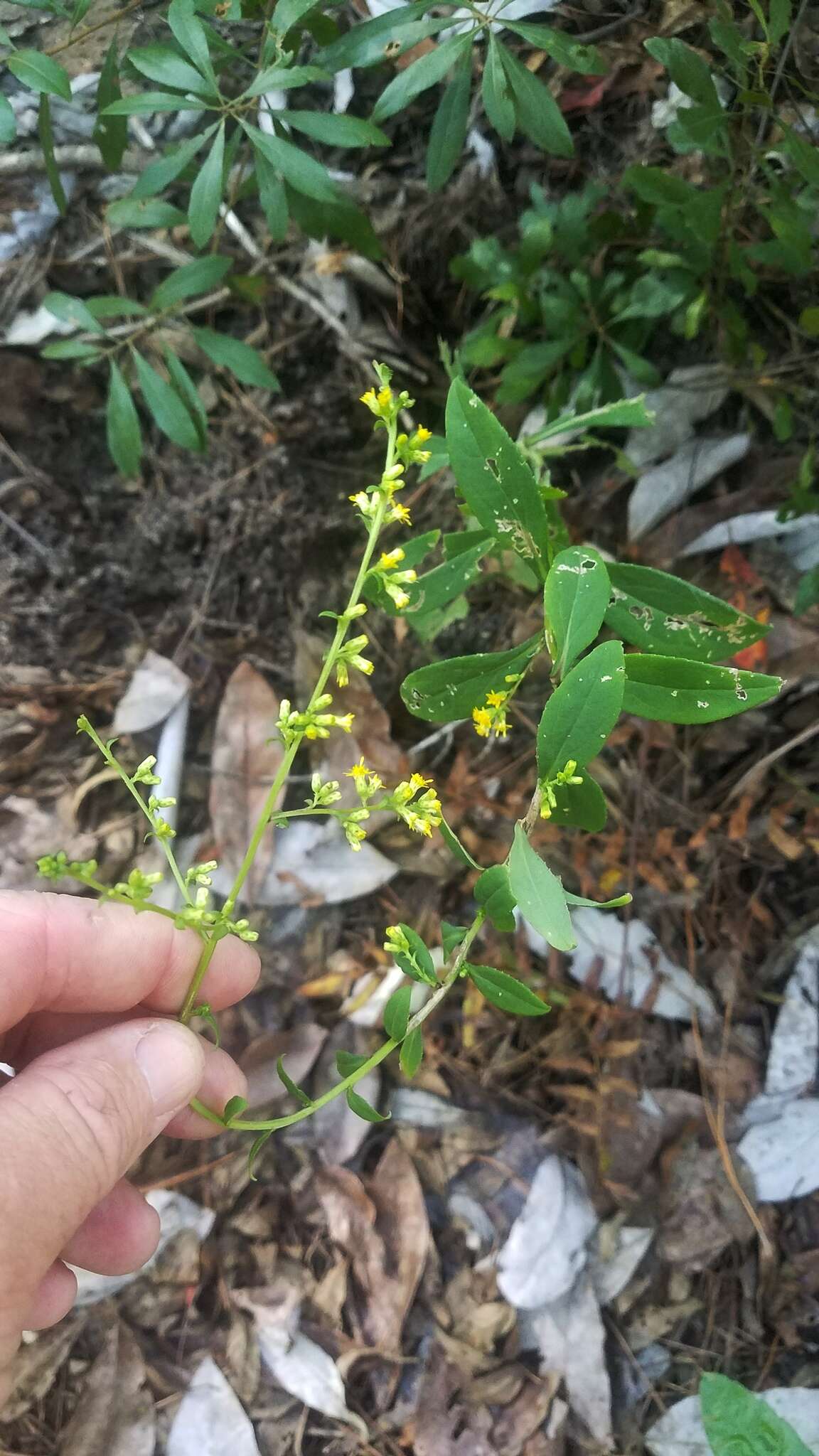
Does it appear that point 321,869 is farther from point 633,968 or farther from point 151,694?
point 633,968

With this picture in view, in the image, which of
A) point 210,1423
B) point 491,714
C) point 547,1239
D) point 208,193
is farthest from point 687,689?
point 210,1423

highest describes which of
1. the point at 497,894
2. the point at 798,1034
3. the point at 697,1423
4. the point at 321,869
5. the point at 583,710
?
the point at 583,710

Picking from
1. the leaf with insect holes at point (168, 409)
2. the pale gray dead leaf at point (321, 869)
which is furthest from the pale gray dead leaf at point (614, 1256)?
the leaf with insect holes at point (168, 409)

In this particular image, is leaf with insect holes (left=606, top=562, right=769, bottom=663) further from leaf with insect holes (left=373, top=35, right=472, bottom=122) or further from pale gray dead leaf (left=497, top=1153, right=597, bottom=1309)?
pale gray dead leaf (left=497, top=1153, right=597, bottom=1309)

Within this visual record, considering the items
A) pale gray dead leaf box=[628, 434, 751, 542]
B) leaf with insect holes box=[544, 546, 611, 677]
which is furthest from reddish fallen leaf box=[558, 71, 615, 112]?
leaf with insect holes box=[544, 546, 611, 677]

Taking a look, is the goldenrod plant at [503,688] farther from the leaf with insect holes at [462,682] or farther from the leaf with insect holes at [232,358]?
the leaf with insect holes at [232,358]

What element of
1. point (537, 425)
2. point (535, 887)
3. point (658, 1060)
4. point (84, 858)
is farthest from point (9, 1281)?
point (537, 425)
